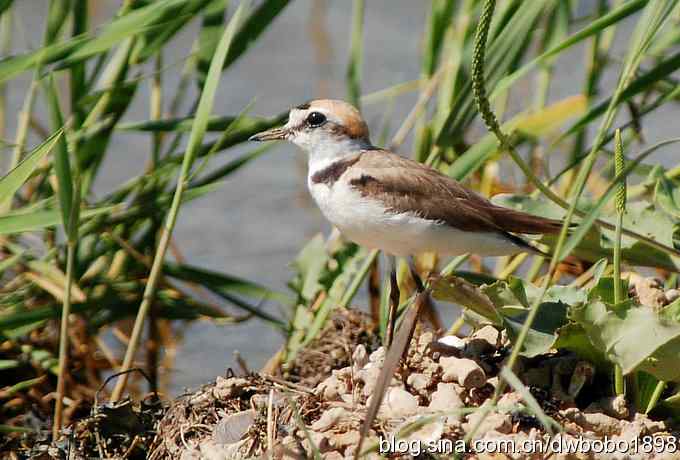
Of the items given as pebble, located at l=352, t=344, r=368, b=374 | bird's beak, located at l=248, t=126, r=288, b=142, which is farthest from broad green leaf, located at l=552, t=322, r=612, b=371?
bird's beak, located at l=248, t=126, r=288, b=142

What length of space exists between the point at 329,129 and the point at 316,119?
0.06 metres

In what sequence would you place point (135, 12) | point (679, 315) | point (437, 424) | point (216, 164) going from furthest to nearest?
point (216, 164), point (135, 12), point (679, 315), point (437, 424)

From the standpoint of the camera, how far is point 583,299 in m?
3.15

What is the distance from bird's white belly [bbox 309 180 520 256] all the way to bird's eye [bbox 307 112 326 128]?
1.35 ft

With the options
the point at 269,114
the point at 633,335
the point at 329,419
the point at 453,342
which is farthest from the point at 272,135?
the point at 269,114

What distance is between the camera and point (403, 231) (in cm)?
332

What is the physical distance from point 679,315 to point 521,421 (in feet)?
1.65

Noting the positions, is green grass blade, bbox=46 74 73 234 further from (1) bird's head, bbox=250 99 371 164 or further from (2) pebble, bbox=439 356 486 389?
(2) pebble, bbox=439 356 486 389

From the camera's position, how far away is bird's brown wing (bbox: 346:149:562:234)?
3.30m

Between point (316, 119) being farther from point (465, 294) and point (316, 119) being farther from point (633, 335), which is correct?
point (633, 335)

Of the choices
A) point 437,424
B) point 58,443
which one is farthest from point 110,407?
point 437,424

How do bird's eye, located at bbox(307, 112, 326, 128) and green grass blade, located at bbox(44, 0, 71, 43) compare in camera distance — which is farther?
green grass blade, located at bbox(44, 0, 71, 43)

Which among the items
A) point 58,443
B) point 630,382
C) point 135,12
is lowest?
point 58,443

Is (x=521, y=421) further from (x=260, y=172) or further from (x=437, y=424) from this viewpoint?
(x=260, y=172)
